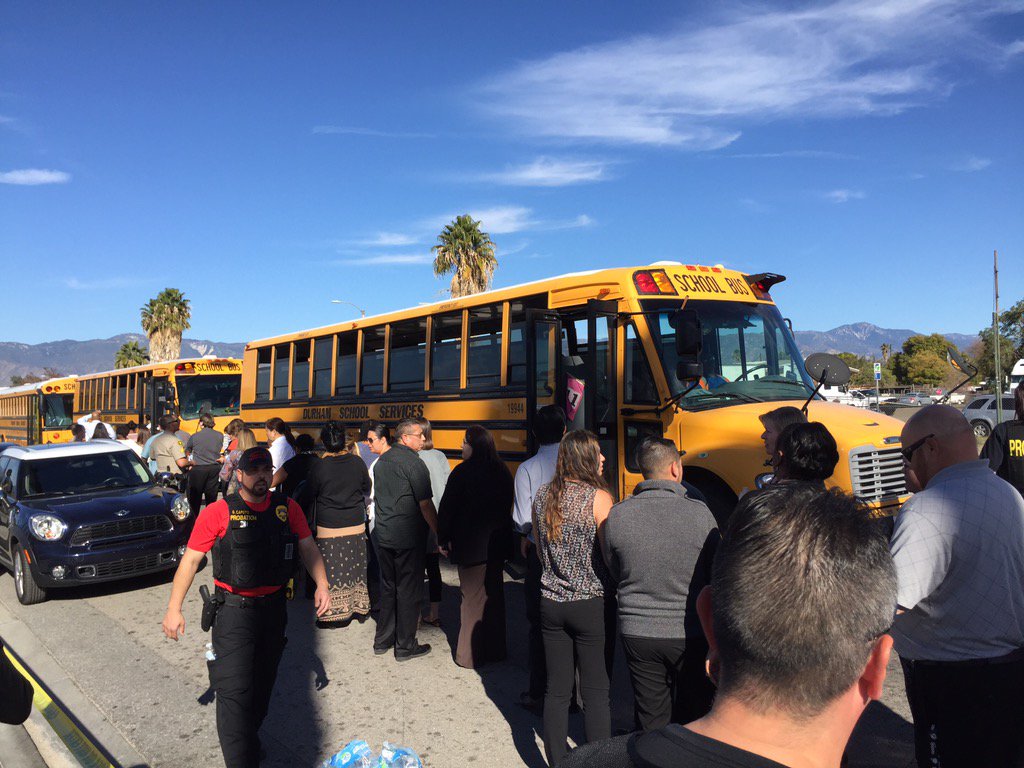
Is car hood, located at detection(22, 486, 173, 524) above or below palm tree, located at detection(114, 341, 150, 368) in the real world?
below

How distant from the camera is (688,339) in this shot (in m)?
6.91

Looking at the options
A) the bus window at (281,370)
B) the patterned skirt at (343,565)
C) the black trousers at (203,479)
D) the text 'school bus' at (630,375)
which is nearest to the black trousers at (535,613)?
the patterned skirt at (343,565)

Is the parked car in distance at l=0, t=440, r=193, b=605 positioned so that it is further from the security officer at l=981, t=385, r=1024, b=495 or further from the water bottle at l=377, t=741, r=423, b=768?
the security officer at l=981, t=385, r=1024, b=495

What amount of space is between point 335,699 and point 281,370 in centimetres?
988

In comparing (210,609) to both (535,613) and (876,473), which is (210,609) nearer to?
(535,613)

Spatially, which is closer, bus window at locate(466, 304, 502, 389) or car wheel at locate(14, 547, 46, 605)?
car wheel at locate(14, 547, 46, 605)

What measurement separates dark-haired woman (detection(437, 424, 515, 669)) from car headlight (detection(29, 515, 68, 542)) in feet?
16.3

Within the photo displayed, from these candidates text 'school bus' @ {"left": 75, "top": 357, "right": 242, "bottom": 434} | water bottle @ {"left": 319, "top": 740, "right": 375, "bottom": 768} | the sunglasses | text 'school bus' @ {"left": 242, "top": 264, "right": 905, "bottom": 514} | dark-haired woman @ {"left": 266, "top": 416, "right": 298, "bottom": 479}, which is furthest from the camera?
text 'school bus' @ {"left": 75, "top": 357, "right": 242, "bottom": 434}

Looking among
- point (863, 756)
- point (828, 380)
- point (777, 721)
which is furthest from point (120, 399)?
point (777, 721)

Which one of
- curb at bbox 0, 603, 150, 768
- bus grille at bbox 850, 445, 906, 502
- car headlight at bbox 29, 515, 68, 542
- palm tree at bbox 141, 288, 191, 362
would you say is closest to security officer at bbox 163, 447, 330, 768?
curb at bbox 0, 603, 150, 768

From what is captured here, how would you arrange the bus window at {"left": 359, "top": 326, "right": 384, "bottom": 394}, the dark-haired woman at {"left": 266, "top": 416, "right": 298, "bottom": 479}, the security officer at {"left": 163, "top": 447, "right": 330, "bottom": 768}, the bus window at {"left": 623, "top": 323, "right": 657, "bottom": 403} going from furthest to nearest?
the bus window at {"left": 359, "top": 326, "right": 384, "bottom": 394}
the dark-haired woman at {"left": 266, "top": 416, "right": 298, "bottom": 479}
the bus window at {"left": 623, "top": 323, "right": 657, "bottom": 403}
the security officer at {"left": 163, "top": 447, "right": 330, "bottom": 768}

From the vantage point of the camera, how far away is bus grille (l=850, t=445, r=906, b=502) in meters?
6.71

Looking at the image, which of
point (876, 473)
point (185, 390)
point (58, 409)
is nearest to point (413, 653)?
point (876, 473)

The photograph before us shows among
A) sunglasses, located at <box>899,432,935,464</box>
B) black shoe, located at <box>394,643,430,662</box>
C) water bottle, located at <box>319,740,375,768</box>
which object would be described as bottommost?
black shoe, located at <box>394,643,430,662</box>
